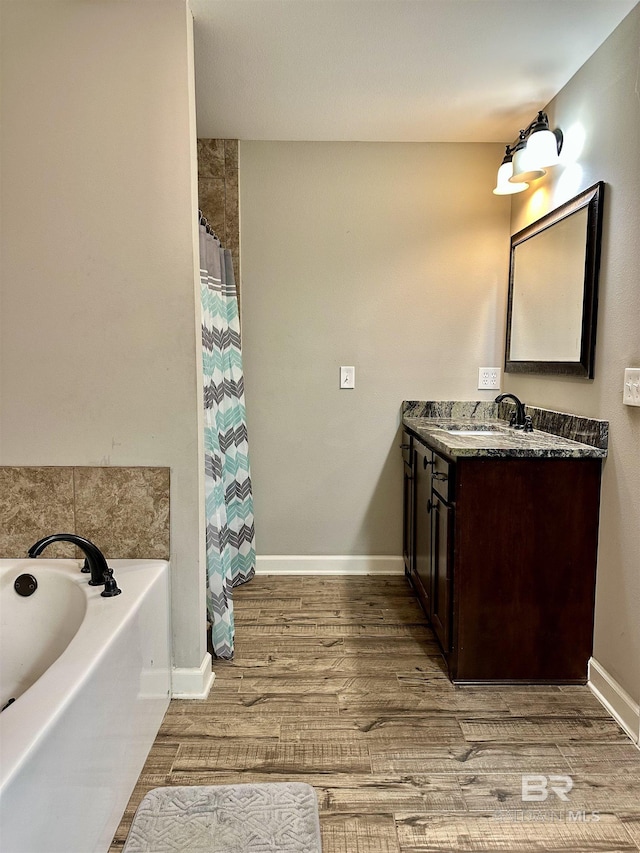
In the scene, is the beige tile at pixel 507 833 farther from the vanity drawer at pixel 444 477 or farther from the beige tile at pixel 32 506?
the beige tile at pixel 32 506

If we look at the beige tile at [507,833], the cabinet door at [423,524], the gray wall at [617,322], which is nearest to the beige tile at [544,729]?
the gray wall at [617,322]

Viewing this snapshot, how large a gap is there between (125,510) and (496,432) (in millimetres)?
1687

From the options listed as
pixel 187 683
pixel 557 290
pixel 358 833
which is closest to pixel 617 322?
pixel 557 290

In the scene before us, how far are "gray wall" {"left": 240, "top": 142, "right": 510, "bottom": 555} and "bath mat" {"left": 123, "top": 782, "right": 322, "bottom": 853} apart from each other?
1.69 metres

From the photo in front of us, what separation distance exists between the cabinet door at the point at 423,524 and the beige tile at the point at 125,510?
1.14m

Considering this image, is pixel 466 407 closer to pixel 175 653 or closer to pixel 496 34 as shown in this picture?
pixel 496 34

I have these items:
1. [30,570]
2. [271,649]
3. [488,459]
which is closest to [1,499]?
[30,570]

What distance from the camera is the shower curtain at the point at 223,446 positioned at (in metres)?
2.21

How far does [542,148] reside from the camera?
2277mm

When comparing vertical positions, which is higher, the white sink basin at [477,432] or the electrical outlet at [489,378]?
the electrical outlet at [489,378]

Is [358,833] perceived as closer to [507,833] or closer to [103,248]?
[507,833]

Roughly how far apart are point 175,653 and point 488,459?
4.43 feet

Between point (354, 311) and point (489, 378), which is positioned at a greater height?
point (354, 311)

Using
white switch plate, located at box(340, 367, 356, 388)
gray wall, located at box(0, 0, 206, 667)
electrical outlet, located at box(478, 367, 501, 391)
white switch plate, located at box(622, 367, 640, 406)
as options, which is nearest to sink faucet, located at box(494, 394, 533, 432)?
electrical outlet, located at box(478, 367, 501, 391)
